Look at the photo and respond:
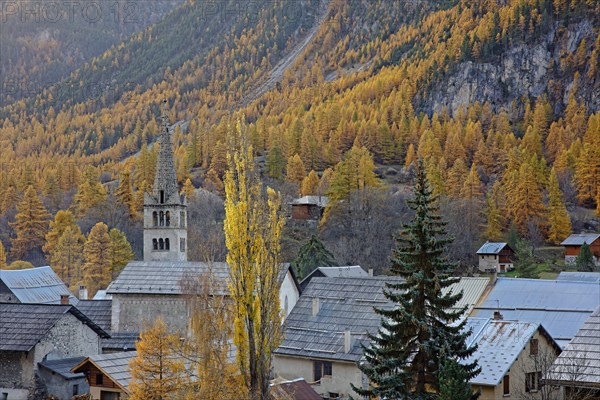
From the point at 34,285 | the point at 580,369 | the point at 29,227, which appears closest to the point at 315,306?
the point at 580,369

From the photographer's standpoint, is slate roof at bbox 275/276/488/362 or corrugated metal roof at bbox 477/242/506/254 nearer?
slate roof at bbox 275/276/488/362

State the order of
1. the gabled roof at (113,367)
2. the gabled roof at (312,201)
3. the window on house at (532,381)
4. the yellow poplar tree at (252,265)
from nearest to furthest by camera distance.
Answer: the yellow poplar tree at (252,265)
the window on house at (532,381)
the gabled roof at (113,367)
the gabled roof at (312,201)

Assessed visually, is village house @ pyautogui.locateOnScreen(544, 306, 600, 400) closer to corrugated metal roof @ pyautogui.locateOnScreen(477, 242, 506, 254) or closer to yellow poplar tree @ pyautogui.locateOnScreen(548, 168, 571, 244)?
corrugated metal roof @ pyautogui.locateOnScreen(477, 242, 506, 254)

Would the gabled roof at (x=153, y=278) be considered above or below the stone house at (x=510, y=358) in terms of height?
above

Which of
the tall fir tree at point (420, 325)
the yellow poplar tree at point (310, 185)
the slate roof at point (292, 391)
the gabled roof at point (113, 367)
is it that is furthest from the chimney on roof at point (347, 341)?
the yellow poplar tree at point (310, 185)

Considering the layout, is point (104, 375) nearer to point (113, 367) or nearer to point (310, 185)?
point (113, 367)

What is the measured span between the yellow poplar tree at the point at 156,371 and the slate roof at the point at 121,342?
631 inches

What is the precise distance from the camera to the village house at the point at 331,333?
47.0 meters

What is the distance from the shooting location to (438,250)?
111 feet

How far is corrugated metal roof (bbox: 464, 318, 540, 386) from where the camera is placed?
37875mm

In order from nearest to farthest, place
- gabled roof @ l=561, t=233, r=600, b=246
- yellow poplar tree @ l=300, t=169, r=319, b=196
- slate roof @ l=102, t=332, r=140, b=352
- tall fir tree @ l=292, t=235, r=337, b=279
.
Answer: slate roof @ l=102, t=332, r=140, b=352 → tall fir tree @ l=292, t=235, r=337, b=279 → gabled roof @ l=561, t=233, r=600, b=246 → yellow poplar tree @ l=300, t=169, r=319, b=196

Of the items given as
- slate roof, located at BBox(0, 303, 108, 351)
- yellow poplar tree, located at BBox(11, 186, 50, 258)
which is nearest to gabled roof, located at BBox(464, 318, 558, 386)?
slate roof, located at BBox(0, 303, 108, 351)

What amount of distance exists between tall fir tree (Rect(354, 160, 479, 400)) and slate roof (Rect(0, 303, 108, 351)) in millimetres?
17317

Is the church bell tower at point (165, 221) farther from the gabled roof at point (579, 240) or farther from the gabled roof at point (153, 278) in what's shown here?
the gabled roof at point (579, 240)
